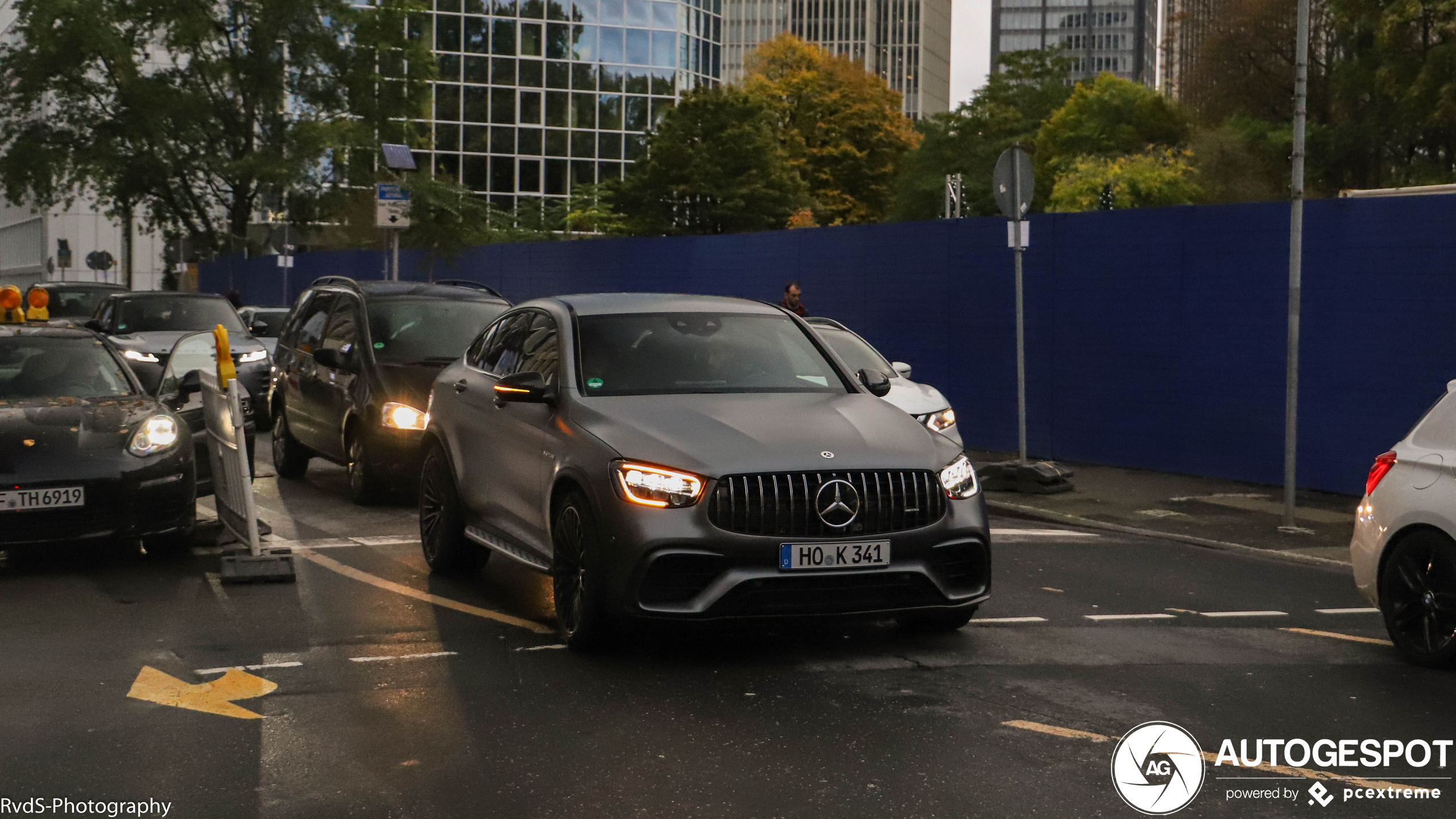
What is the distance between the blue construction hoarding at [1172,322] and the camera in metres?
14.0

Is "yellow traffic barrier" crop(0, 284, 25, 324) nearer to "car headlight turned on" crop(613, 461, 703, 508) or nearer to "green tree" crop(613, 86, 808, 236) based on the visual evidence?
"car headlight turned on" crop(613, 461, 703, 508)

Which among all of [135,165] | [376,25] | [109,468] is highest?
[376,25]

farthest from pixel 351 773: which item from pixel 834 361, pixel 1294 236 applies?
pixel 1294 236

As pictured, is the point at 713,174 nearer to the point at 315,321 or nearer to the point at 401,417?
the point at 315,321

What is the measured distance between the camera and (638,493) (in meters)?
7.14

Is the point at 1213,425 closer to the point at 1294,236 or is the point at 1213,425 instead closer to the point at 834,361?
the point at 1294,236

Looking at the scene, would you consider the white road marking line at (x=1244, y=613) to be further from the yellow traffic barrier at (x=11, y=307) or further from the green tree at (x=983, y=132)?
the green tree at (x=983, y=132)

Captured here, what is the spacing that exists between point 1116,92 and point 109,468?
7132 cm

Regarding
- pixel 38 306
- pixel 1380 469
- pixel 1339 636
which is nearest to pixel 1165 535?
pixel 1339 636

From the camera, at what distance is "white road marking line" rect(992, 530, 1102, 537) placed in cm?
1220

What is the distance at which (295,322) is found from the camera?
51.3ft

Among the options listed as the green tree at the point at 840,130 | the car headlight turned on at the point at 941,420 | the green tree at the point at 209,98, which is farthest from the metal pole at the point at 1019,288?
the green tree at the point at 840,130

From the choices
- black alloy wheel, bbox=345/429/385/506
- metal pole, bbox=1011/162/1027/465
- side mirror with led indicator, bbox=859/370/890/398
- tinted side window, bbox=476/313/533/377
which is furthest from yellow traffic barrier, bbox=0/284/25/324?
metal pole, bbox=1011/162/1027/465

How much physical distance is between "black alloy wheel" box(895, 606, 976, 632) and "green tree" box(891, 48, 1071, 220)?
66560mm
